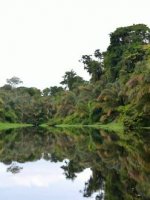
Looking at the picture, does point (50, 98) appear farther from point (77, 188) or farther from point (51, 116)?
point (77, 188)

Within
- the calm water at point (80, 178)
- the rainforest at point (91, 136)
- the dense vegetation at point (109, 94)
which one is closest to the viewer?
the calm water at point (80, 178)

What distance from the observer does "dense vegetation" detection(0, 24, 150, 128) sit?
155 ft

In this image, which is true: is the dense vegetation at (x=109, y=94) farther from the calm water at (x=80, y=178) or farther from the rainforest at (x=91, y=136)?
the calm water at (x=80, y=178)

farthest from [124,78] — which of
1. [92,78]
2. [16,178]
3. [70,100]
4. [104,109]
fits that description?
[16,178]

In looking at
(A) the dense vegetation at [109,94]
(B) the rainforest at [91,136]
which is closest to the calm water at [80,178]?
(B) the rainforest at [91,136]

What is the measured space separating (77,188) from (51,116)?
96131 millimetres

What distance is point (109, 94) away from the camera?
202ft

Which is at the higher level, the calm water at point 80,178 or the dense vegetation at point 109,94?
the dense vegetation at point 109,94

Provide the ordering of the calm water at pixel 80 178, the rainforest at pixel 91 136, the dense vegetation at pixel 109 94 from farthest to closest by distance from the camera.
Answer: the dense vegetation at pixel 109 94
the rainforest at pixel 91 136
the calm water at pixel 80 178

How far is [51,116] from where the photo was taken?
355 feet

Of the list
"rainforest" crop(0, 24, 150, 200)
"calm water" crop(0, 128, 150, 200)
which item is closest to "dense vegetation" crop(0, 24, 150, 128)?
"rainforest" crop(0, 24, 150, 200)

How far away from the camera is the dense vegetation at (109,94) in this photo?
47.4 meters

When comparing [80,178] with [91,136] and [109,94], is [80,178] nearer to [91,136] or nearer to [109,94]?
[91,136]

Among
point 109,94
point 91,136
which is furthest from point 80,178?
point 109,94
